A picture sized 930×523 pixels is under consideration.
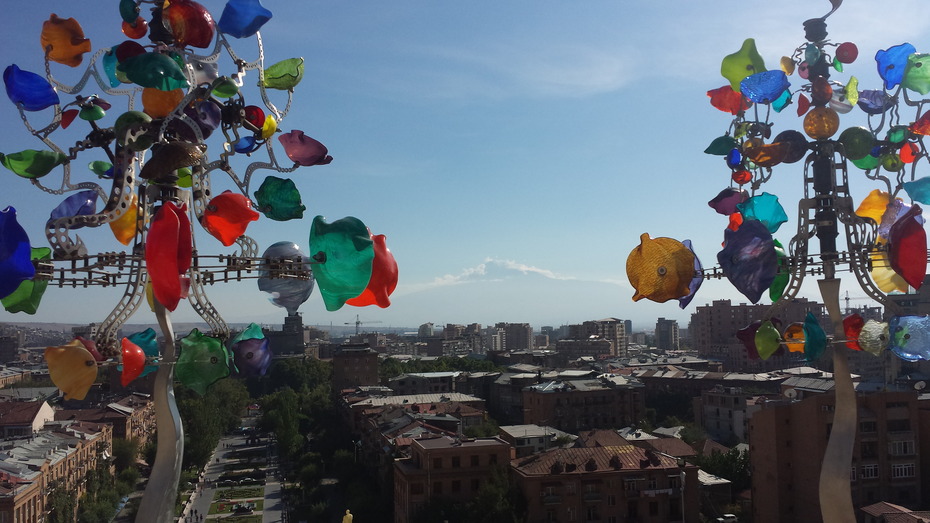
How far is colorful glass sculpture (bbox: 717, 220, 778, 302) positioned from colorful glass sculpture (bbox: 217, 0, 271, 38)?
4.02 meters

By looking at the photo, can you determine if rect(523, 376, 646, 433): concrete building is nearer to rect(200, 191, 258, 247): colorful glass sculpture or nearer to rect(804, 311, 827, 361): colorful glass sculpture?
rect(804, 311, 827, 361): colorful glass sculpture

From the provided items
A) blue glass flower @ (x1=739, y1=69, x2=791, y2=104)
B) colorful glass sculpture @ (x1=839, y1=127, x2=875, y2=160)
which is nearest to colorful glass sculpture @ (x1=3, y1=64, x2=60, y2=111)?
blue glass flower @ (x1=739, y1=69, x2=791, y2=104)

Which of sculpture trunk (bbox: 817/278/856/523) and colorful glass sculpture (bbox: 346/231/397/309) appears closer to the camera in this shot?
colorful glass sculpture (bbox: 346/231/397/309)

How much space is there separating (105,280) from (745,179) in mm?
5631

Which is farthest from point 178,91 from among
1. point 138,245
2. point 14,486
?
point 14,486

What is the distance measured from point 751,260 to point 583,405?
4216cm

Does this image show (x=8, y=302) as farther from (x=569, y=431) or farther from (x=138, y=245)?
(x=569, y=431)

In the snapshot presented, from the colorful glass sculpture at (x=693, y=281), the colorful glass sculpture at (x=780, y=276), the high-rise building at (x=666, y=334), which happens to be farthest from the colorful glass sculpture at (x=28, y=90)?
the high-rise building at (x=666, y=334)

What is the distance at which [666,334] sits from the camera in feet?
469

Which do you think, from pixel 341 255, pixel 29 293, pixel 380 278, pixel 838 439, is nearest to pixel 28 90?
pixel 29 293

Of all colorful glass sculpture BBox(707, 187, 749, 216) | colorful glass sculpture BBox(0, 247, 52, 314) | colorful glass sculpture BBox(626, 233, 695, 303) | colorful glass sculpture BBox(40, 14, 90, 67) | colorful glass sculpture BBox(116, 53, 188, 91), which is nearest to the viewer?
colorful glass sculpture BBox(116, 53, 188, 91)

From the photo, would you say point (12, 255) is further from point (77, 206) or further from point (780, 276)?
point (780, 276)

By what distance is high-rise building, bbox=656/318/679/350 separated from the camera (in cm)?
14188

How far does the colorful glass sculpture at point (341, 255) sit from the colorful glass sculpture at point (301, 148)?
2.22ft
